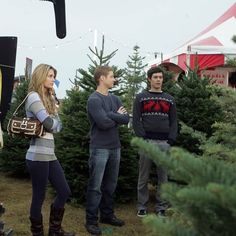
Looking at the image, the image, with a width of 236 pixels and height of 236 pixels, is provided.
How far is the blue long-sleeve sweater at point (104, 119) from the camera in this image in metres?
5.14

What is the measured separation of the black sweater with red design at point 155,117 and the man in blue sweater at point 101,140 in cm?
36

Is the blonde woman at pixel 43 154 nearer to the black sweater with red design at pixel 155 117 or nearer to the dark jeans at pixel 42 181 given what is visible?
the dark jeans at pixel 42 181

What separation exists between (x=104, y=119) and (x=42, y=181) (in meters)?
0.99

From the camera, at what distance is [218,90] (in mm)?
3385

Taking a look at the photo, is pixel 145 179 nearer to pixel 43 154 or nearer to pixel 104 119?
pixel 104 119

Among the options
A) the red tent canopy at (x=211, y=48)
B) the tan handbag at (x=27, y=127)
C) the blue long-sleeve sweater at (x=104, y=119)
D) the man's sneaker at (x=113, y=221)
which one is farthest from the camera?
the red tent canopy at (x=211, y=48)

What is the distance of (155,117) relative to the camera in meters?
5.66

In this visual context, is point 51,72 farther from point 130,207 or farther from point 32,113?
point 130,207

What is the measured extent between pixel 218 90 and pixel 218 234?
2196 mm

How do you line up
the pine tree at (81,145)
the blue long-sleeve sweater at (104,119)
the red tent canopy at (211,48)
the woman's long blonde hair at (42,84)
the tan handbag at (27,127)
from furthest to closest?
the red tent canopy at (211,48), the pine tree at (81,145), the blue long-sleeve sweater at (104,119), the woman's long blonde hair at (42,84), the tan handbag at (27,127)

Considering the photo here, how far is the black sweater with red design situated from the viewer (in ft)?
18.5

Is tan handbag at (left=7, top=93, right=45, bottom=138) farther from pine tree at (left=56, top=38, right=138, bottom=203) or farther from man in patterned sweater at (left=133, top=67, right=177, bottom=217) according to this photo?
pine tree at (left=56, top=38, right=138, bottom=203)

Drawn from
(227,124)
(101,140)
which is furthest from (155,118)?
(227,124)

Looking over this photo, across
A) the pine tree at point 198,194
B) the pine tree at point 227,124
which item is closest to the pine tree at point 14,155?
the pine tree at point 227,124
